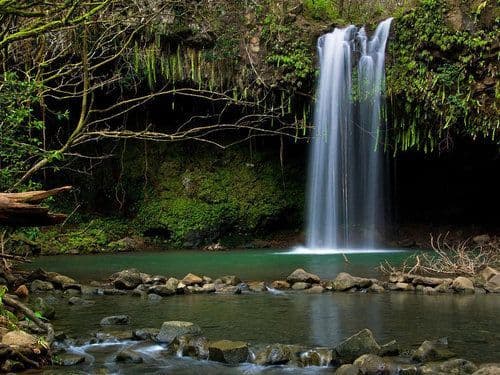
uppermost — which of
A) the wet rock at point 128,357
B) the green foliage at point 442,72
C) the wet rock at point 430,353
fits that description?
the green foliage at point 442,72

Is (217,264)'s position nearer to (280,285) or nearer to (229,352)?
(280,285)

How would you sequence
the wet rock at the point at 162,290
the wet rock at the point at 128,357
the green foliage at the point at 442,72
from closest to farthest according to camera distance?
the wet rock at the point at 128,357
the wet rock at the point at 162,290
the green foliage at the point at 442,72

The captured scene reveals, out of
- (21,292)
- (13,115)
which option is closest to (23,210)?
(13,115)

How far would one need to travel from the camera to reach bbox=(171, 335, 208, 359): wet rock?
216 inches

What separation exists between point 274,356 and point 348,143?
1175cm

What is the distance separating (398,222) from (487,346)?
47.1 feet

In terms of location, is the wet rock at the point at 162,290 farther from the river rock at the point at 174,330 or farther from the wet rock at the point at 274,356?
the wet rock at the point at 274,356

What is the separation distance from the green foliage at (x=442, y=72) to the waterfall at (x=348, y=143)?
0.55 metres

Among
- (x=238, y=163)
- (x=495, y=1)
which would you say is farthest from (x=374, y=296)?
(x=238, y=163)

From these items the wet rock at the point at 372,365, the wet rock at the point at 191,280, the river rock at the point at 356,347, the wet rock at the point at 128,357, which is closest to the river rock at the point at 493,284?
the river rock at the point at 356,347

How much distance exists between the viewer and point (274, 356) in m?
5.25

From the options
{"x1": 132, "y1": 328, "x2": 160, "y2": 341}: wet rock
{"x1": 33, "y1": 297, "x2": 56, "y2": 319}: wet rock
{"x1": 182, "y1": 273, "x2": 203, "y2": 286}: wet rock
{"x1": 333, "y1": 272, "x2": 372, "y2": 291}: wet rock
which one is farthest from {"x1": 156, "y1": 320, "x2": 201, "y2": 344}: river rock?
{"x1": 333, "y1": 272, "x2": 372, "y2": 291}: wet rock

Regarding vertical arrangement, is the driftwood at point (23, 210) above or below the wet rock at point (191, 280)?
above

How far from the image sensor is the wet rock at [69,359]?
5090 millimetres
